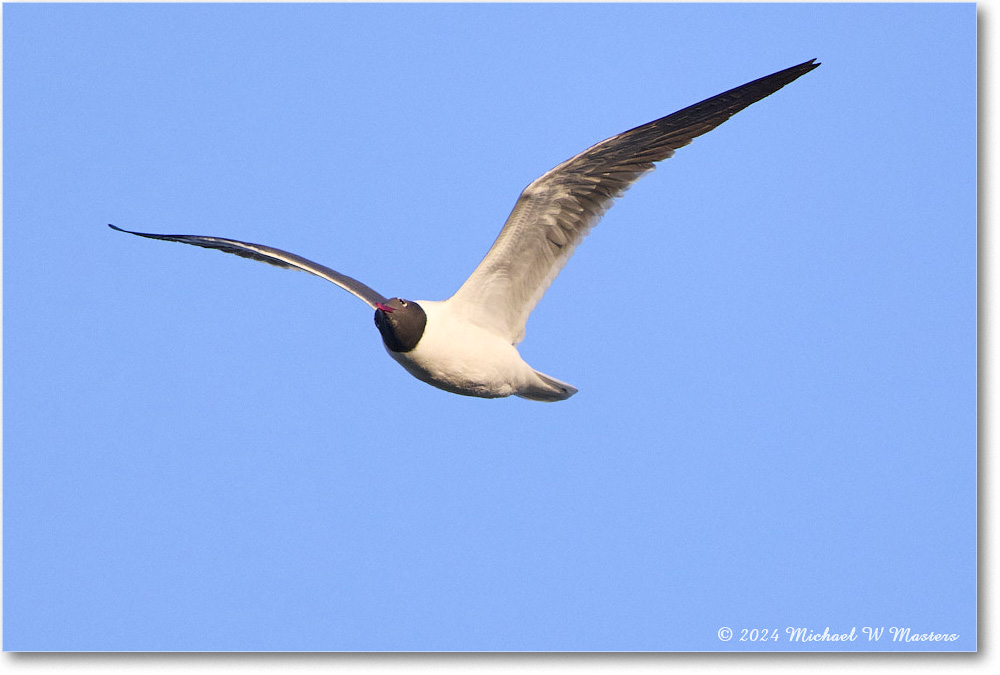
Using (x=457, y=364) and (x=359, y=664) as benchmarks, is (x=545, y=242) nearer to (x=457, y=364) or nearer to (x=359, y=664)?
(x=457, y=364)

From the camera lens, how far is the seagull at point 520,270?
5.23 meters

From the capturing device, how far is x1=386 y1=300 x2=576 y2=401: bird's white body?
213 inches

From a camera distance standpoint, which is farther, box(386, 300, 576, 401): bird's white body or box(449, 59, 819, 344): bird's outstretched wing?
box(386, 300, 576, 401): bird's white body

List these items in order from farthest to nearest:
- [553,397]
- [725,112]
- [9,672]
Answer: [553,397]
[9,672]
[725,112]

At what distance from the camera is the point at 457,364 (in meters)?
5.43

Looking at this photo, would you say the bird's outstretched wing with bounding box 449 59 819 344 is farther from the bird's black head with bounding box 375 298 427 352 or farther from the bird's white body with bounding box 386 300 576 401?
the bird's black head with bounding box 375 298 427 352

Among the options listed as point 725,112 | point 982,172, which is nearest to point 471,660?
point 725,112

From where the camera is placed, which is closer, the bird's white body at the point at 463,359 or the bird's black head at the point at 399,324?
the bird's black head at the point at 399,324

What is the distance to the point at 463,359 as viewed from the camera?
5.44 meters

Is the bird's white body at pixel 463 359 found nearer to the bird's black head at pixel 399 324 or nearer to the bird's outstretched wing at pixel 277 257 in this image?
the bird's black head at pixel 399 324

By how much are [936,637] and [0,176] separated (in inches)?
221

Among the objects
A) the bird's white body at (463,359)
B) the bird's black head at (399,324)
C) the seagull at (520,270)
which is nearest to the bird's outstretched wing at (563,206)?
the seagull at (520,270)

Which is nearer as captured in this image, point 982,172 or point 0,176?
point 982,172

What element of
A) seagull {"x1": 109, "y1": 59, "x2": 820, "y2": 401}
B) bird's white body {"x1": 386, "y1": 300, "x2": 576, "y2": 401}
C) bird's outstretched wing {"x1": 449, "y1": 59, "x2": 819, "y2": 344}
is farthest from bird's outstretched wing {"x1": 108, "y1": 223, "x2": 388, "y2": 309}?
bird's outstretched wing {"x1": 449, "y1": 59, "x2": 819, "y2": 344}
